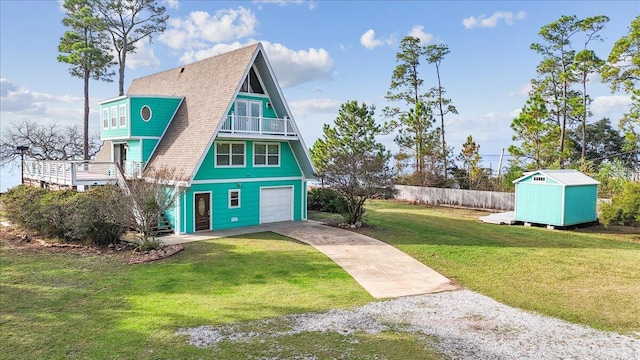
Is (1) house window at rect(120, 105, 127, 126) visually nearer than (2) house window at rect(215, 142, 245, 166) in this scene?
No

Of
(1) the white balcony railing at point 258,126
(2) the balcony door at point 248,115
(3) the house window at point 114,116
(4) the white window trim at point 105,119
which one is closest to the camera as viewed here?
(1) the white balcony railing at point 258,126

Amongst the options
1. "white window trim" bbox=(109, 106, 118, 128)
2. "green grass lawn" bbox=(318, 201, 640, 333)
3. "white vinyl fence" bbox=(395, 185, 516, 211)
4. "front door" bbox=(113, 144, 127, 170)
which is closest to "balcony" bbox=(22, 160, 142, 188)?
"front door" bbox=(113, 144, 127, 170)

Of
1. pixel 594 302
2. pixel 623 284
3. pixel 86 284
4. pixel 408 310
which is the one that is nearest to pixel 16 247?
pixel 86 284

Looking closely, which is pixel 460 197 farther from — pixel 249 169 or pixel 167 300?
pixel 167 300

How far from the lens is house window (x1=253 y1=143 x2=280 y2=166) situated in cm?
2008

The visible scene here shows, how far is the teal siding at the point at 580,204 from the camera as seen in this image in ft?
66.8

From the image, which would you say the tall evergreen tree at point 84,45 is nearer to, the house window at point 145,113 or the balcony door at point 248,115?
the house window at point 145,113

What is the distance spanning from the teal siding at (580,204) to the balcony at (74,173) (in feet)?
65.3

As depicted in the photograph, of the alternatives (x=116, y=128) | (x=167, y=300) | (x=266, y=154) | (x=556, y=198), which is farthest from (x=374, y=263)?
(x=116, y=128)

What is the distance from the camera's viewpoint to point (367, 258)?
1377 cm

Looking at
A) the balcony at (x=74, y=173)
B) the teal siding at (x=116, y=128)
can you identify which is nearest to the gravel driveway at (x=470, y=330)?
the balcony at (x=74, y=173)

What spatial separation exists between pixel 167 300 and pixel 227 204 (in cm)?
954

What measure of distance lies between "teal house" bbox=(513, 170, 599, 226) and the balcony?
61.7 feet

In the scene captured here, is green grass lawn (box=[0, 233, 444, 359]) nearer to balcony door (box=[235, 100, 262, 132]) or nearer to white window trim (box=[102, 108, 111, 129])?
balcony door (box=[235, 100, 262, 132])
